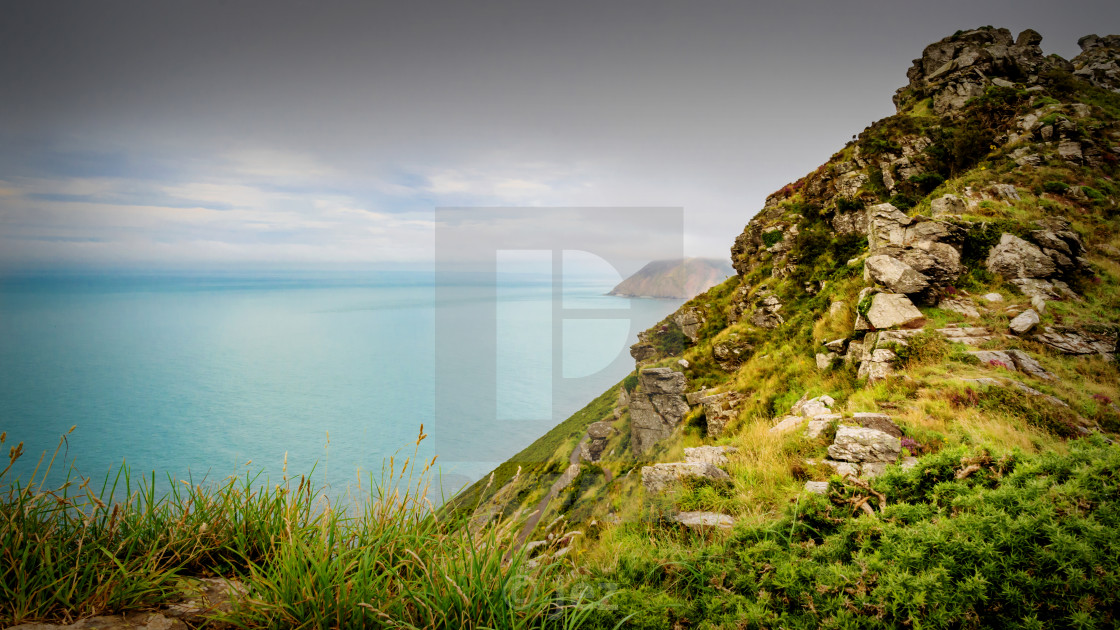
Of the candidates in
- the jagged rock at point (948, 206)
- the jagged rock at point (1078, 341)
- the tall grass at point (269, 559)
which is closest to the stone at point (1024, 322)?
the jagged rock at point (1078, 341)

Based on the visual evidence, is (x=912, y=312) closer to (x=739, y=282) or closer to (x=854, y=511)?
(x=854, y=511)

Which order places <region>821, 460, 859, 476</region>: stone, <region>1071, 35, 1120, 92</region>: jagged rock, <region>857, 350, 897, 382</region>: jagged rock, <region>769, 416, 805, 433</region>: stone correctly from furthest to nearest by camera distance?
<region>1071, 35, 1120, 92</region>: jagged rock
<region>857, 350, 897, 382</region>: jagged rock
<region>769, 416, 805, 433</region>: stone
<region>821, 460, 859, 476</region>: stone

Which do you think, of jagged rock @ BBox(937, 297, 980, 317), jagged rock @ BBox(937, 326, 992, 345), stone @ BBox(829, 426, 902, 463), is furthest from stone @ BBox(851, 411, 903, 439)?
jagged rock @ BBox(937, 297, 980, 317)

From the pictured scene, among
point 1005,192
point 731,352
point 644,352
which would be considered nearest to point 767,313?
point 731,352

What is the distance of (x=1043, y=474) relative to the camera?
15.4ft

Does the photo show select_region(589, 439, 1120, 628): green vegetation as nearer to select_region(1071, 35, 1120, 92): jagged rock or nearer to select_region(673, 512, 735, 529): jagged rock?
select_region(673, 512, 735, 529): jagged rock

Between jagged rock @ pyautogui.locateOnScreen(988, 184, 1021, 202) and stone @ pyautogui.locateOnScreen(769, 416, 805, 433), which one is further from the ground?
jagged rock @ pyautogui.locateOnScreen(988, 184, 1021, 202)

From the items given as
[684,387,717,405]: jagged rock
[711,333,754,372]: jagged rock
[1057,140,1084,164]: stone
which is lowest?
[684,387,717,405]: jagged rock

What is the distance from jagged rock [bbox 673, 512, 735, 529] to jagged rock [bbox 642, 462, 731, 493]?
104 centimetres

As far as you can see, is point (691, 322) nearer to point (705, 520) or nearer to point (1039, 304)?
point (1039, 304)

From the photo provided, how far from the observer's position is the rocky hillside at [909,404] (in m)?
3.59

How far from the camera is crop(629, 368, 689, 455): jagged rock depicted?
24.6 m

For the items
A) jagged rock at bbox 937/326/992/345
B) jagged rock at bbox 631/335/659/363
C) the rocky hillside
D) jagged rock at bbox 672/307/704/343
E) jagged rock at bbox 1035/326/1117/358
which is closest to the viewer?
the rocky hillside

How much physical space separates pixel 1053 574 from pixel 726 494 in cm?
338
